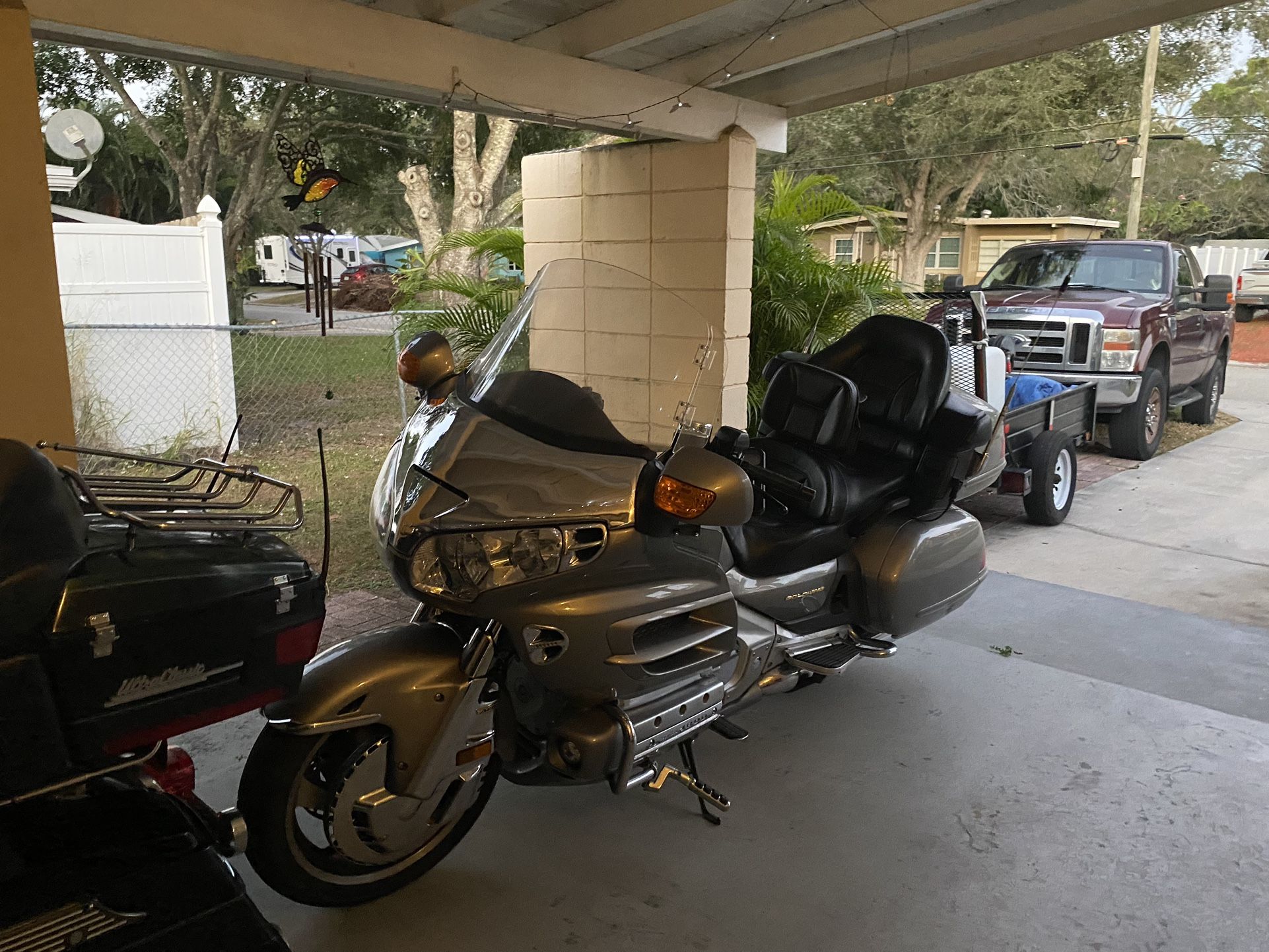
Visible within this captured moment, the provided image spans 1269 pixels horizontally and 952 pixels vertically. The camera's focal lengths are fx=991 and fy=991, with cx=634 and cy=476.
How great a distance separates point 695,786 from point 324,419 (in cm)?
621

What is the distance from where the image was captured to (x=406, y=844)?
2545mm

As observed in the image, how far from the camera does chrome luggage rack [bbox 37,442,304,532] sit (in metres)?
2.02

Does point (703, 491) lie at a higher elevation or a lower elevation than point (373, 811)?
higher

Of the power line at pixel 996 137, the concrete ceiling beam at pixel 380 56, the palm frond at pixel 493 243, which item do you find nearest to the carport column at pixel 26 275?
the concrete ceiling beam at pixel 380 56

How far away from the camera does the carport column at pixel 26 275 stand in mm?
3133

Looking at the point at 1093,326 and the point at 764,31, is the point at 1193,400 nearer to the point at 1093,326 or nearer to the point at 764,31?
the point at 1093,326

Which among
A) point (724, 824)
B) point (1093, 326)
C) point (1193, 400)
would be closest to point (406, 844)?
point (724, 824)

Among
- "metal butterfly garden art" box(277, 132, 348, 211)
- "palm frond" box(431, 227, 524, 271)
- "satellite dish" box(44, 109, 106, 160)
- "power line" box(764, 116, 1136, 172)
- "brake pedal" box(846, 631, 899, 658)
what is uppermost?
"power line" box(764, 116, 1136, 172)

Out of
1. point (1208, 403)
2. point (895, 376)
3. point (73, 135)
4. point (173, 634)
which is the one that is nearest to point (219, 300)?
point (73, 135)

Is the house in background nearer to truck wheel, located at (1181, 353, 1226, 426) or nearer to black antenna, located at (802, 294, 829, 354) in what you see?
truck wheel, located at (1181, 353, 1226, 426)

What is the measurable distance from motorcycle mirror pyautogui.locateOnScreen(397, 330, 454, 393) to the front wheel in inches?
43.1

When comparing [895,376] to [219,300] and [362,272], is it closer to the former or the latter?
[362,272]

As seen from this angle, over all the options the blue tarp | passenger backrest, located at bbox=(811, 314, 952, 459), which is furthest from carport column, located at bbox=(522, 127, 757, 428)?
the blue tarp

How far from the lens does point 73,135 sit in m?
5.50
